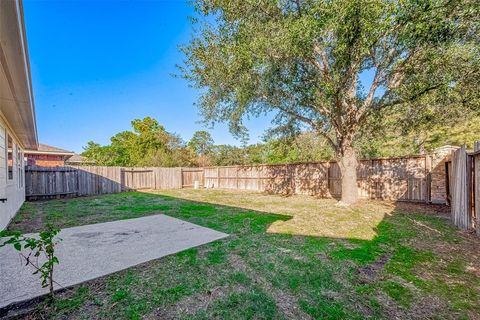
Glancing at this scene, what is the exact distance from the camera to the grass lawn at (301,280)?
1.84 metres

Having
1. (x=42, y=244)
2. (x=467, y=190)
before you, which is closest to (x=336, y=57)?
(x=467, y=190)

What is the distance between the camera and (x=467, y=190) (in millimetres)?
4090

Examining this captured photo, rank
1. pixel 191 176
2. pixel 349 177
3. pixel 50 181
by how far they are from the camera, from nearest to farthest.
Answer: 1. pixel 349 177
2. pixel 50 181
3. pixel 191 176

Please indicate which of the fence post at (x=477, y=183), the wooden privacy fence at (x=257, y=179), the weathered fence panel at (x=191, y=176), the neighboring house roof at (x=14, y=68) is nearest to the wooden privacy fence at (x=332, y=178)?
the wooden privacy fence at (x=257, y=179)

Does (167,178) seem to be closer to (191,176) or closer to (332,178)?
(191,176)

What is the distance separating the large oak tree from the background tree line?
315 cm

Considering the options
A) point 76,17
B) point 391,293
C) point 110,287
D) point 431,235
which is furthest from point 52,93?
point 431,235

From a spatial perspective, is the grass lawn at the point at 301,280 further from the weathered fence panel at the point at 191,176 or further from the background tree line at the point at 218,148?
the weathered fence panel at the point at 191,176

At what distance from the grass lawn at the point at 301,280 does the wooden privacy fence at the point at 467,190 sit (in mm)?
328

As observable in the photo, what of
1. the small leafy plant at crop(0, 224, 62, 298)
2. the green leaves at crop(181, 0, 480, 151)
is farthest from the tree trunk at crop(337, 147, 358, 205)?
the small leafy plant at crop(0, 224, 62, 298)

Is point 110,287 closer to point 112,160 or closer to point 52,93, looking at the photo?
point 52,93

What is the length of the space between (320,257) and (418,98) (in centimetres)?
590

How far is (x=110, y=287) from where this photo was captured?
86.1 inches

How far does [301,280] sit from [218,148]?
21.5 m
